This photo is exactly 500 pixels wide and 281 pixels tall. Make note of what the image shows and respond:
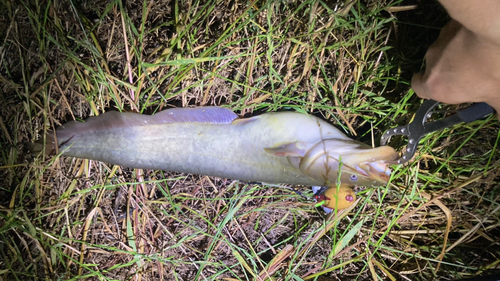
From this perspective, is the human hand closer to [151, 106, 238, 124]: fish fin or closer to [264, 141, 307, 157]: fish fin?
[264, 141, 307, 157]: fish fin

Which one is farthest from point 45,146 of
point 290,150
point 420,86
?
point 420,86

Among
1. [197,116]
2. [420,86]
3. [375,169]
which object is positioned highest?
[420,86]

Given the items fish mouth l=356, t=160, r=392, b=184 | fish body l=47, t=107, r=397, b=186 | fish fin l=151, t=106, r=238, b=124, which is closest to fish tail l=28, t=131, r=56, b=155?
fish body l=47, t=107, r=397, b=186

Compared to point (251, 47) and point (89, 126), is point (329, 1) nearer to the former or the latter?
point (251, 47)

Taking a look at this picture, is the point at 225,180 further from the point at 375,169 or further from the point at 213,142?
the point at 375,169

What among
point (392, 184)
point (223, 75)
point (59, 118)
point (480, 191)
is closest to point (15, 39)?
point (59, 118)
